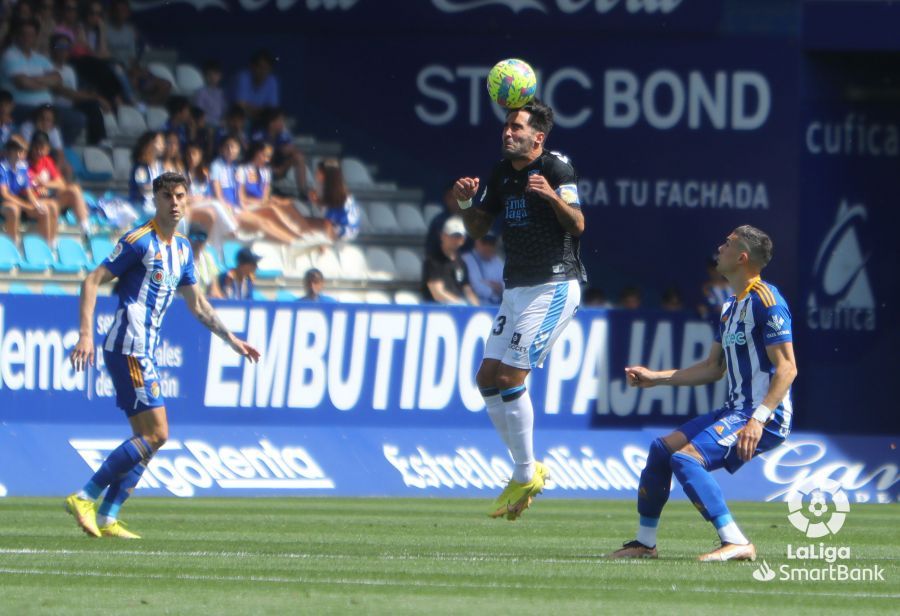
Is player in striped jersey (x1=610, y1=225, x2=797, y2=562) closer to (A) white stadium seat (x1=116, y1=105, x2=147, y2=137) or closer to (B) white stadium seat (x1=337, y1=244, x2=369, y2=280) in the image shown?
(B) white stadium seat (x1=337, y1=244, x2=369, y2=280)

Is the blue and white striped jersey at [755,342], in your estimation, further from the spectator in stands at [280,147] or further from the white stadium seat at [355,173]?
the white stadium seat at [355,173]

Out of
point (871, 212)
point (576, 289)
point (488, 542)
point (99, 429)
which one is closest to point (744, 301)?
point (576, 289)

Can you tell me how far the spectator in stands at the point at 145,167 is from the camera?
19.1 metres

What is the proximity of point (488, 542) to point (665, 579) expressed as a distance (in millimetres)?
2328

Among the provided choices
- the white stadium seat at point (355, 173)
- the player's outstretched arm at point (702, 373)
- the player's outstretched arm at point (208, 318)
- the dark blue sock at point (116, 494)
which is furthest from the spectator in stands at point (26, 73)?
the player's outstretched arm at point (702, 373)

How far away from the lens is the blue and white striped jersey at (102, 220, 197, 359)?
1038cm

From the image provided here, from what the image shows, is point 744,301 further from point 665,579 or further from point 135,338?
point 135,338

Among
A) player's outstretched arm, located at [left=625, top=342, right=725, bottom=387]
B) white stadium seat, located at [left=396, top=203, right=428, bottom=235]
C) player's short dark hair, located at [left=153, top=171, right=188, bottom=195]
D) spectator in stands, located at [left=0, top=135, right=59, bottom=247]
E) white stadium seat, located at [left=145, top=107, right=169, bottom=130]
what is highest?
white stadium seat, located at [left=145, top=107, right=169, bottom=130]

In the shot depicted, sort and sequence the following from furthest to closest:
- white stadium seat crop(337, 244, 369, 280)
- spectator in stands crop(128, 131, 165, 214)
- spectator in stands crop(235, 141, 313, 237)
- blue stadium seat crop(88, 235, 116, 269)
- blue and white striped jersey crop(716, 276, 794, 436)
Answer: white stadium seat crop(337, 244, 369, 280) → spectator in stands crop(235, 141, 313, 237) → spectator in stands crop(128, 131, 165, 214) → blue stadium seat crop(88, 235, 116, 269) → blue and white striped jersey crop(716, 276, 794, 436)

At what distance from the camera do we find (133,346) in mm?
10359

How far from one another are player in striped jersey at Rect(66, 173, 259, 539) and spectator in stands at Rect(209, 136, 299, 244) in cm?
939

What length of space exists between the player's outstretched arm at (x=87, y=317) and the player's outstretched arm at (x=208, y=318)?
2.11ft

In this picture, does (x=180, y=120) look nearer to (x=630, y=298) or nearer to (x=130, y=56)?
(x=130, y=56)

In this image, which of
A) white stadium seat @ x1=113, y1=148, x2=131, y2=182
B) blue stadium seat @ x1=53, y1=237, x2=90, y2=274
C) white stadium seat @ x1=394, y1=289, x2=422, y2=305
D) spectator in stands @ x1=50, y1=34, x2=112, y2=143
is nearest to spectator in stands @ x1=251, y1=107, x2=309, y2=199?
white stadium seat @ x1=113, y1=148, x2=131, y2=182
